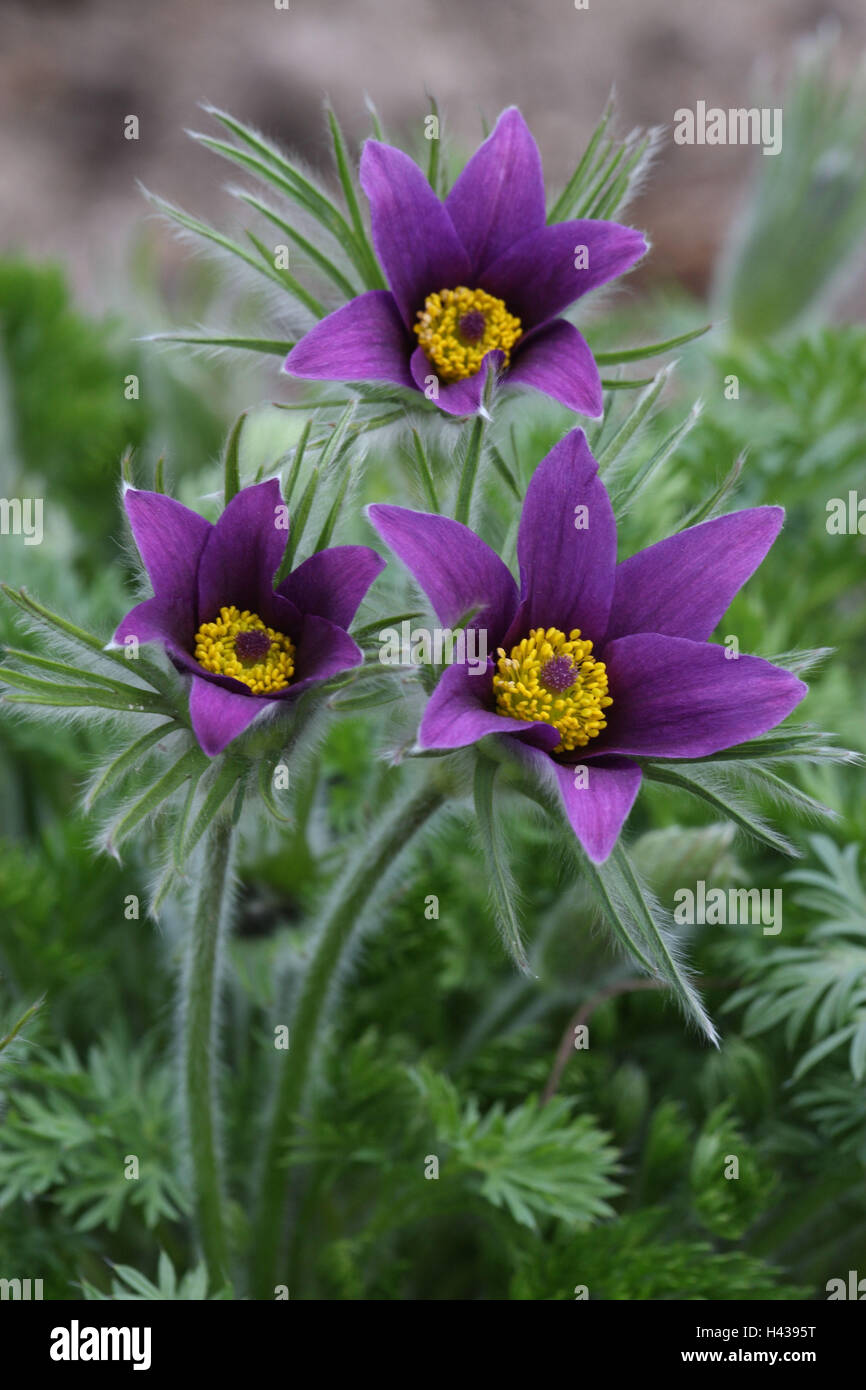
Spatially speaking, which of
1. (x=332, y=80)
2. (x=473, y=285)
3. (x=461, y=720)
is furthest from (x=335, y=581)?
(x=332, y=80)

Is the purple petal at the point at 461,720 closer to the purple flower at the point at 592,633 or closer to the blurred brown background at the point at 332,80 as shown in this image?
the purple flower at the point at 592,633

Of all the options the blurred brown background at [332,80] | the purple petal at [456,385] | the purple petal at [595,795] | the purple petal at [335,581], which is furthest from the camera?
the blurred brown background at [332,80]

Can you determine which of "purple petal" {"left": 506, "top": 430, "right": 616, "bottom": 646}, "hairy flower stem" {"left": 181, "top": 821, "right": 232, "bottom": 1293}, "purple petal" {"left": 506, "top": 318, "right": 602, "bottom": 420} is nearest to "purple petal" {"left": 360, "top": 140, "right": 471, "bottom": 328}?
"purple petal" {"left": 506, "top": 318, "right": 602, "bottom": 420}

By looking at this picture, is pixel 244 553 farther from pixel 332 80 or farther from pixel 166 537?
pixel 332 80

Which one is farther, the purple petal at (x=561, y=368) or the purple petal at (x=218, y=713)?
the purple petal at (x=561, y=368)

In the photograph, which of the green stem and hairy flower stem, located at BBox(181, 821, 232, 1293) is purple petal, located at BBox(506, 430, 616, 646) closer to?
the green stem

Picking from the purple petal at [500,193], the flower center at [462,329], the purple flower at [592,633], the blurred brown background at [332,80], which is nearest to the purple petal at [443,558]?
the purple flower at [592,633]

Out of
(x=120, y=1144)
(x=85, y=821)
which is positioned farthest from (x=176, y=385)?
(x=120, y=1144)
